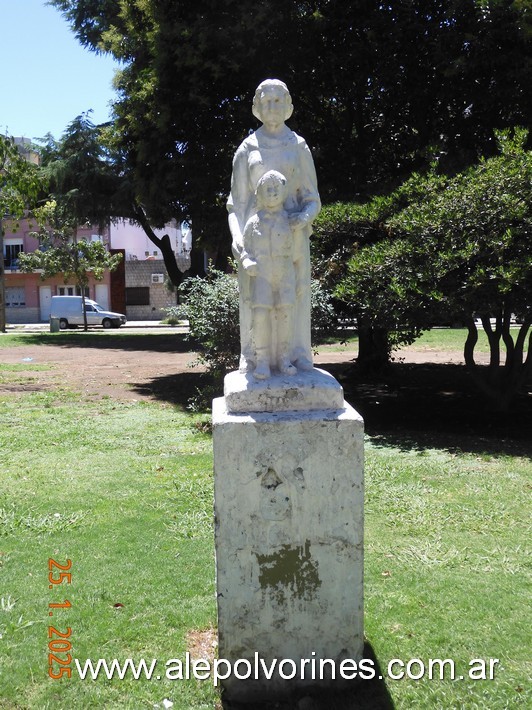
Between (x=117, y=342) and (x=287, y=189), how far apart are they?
2005 cm

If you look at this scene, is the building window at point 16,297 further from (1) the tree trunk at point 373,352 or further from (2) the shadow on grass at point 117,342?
(1) the tree trunk at point 373,352

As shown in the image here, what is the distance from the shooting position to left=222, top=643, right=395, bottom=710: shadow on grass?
3.29 metres

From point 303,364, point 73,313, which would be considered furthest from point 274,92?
point 73,313

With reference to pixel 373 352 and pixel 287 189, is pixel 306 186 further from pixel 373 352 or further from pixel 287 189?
pixel 373 352

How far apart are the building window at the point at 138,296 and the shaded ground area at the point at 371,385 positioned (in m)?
20.0

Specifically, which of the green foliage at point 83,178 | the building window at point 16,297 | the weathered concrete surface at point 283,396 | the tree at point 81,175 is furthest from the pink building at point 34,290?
the weathered concrete surface at point 283,396

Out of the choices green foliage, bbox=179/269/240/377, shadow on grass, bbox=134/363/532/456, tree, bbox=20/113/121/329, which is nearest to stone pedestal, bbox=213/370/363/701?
shadow on grass, bbox=134/363/532/456

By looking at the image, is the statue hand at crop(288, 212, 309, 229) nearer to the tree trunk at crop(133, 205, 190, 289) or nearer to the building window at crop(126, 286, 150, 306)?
the tree trunk at crop(133, 205, 190, 289)

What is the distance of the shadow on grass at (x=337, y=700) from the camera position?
10.8 ft

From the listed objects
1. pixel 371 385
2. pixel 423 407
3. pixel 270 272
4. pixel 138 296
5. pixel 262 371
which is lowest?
pixel 423 407

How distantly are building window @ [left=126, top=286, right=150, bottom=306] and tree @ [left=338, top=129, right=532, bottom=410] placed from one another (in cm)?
3428

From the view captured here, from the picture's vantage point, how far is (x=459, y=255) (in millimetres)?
7879

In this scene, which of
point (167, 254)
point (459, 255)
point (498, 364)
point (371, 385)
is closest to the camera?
point (459, 255)

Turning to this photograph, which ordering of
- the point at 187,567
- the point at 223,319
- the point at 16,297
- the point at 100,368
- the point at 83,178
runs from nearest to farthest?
the point at 187,567 → the point at 223,319 → the point at 100,368 → the point at 83,178 → the point at 16,297
